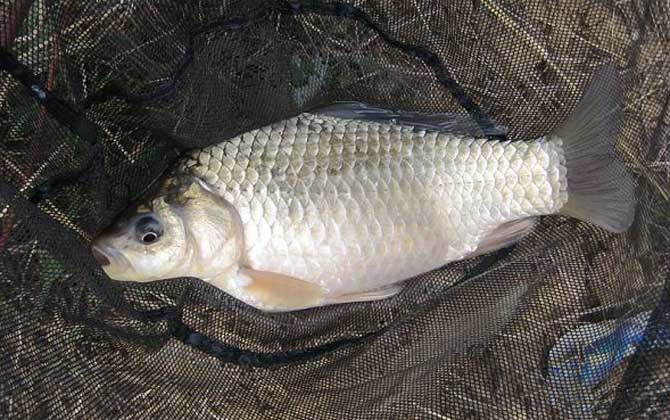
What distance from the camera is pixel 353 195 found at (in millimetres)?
1746

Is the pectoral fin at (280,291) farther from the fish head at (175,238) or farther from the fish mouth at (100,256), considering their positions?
the fish mouth at (100,256)

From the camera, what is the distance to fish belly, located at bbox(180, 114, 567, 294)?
5.68 ft

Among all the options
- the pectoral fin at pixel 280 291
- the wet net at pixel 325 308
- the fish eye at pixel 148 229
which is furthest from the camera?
the pectoral fin at pixel 280 291

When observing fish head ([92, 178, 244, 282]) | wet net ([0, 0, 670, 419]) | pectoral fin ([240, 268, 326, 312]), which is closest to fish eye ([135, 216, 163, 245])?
fish head ([92, 178, 244, 282])

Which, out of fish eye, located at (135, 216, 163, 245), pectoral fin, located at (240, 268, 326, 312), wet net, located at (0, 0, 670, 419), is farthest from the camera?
pectoral fin, located at (240, 268, 326, 312)

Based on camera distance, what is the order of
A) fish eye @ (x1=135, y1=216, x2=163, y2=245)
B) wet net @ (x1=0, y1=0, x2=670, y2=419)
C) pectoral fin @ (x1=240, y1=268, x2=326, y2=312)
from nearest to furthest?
wet net @ (x1=0, y1=0, x2=670, y2=419) → fish eye @ (x1=135, y1=216, x2=163, y2=245) → pectoral fin @ (x1=240, y1=268, x2=326, y2=312)

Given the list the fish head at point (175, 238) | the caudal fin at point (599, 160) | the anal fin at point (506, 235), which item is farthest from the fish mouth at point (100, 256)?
the caudal fin at point (599, 160)

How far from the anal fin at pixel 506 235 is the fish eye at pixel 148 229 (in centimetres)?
90

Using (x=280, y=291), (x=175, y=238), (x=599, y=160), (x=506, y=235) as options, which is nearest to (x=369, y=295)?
(x=280, y=291)

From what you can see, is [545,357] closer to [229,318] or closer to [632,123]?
[632,123]

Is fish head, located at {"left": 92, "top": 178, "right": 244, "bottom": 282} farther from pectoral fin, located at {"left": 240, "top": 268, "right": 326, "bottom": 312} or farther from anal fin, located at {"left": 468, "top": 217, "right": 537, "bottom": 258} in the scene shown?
anal fin, located at {"left": 468, "top": 217, "right": 537, "bottom": 258}

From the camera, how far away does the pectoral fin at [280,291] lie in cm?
178

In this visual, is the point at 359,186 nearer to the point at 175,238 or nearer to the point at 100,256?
the point at 175,238

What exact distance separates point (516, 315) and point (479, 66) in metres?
0.78
